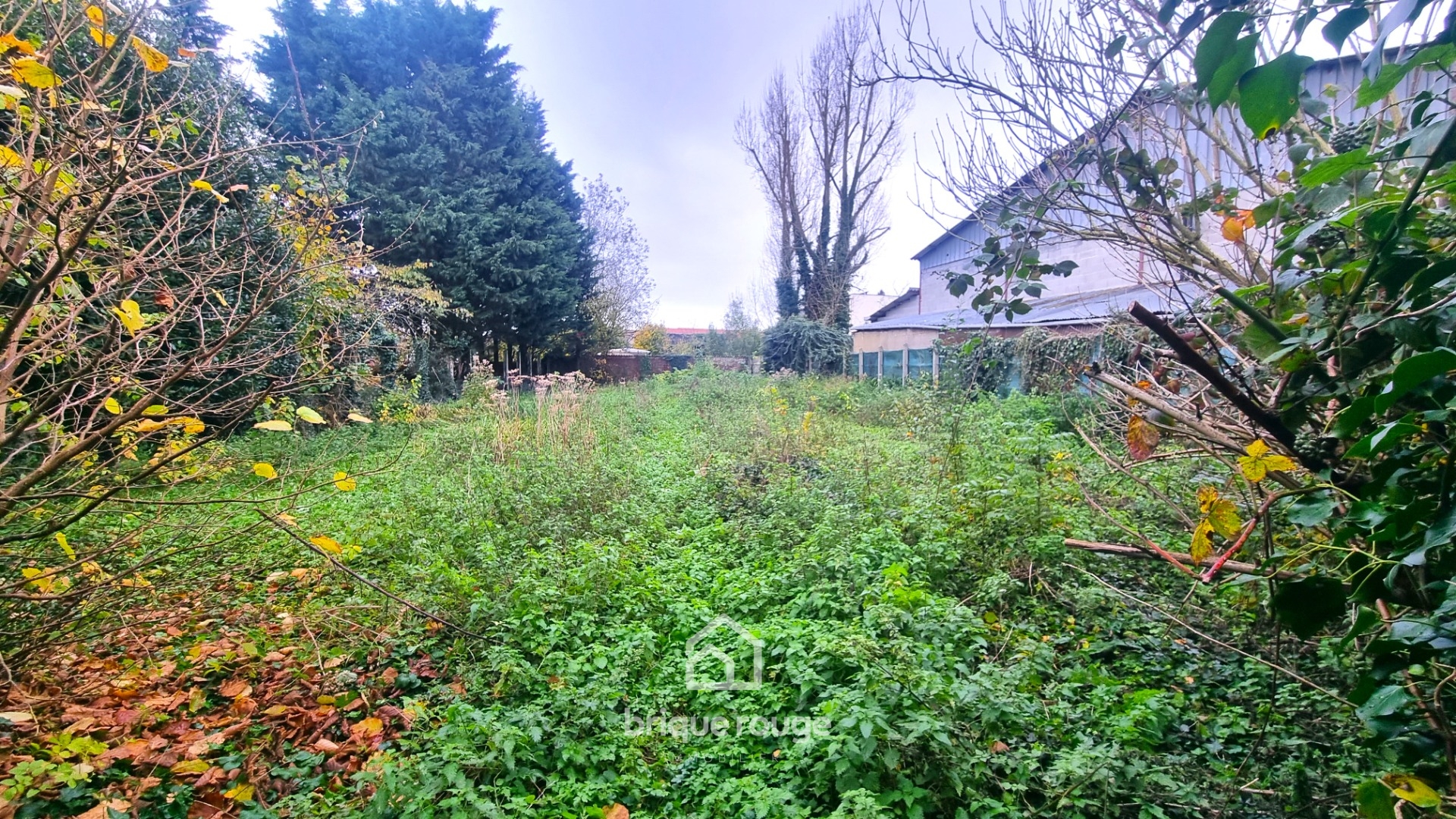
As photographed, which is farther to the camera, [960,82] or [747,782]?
[960,82]

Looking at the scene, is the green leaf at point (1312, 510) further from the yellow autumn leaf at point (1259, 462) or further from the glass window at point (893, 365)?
the glass window at point (893, 365)

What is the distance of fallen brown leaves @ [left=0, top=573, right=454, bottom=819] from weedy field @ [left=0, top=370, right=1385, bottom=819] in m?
0.01

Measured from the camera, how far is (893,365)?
15.0m

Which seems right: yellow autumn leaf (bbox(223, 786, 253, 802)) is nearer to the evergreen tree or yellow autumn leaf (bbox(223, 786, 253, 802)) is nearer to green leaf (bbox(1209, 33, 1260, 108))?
green leaf (bbox(1209, 33, 1260, 108))

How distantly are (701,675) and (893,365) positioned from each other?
13.5 metres

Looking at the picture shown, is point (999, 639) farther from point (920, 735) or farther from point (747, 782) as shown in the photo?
point (747, 782)

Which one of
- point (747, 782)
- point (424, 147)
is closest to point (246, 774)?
point (747, 782)

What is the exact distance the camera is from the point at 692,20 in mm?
11758

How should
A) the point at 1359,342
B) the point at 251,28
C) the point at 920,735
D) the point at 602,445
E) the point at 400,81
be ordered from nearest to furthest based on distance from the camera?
the point at 1359,342, the point at 920,735, the point at 251,28, the point at 602,445, the point at 400,81

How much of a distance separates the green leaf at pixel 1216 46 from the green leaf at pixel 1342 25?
87mm

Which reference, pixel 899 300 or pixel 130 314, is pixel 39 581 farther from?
pixel 899 300

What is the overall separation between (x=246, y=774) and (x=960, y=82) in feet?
12.6

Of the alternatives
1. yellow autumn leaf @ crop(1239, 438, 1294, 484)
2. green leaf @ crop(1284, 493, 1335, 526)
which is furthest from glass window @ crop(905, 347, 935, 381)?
green leaf @ crop(1284, 493, 1335, 526)

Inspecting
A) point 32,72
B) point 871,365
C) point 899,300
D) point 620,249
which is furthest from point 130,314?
point 620,249
